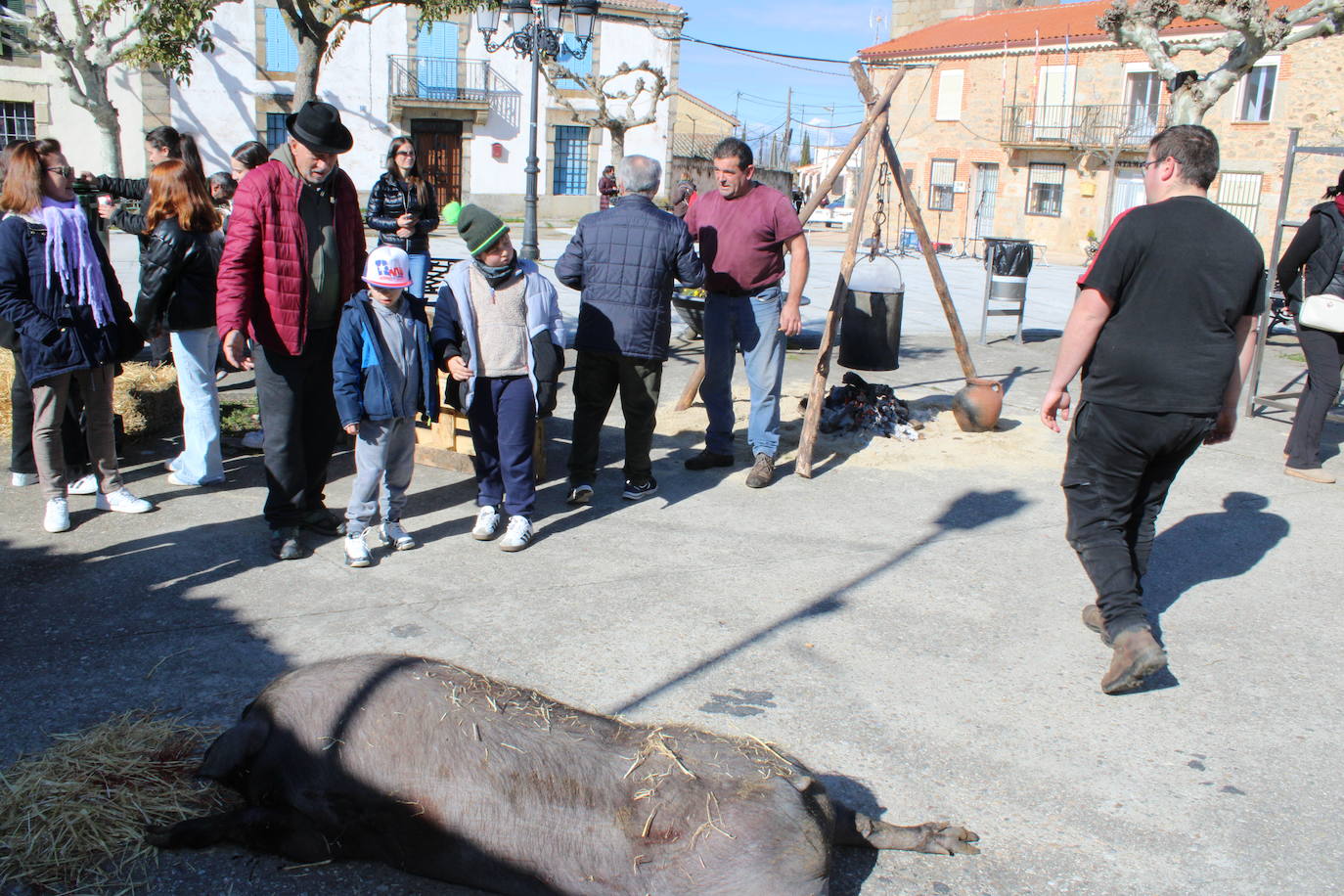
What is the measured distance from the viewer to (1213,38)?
11398 mm

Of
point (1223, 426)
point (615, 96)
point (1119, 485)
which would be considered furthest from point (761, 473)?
point (615, 96)

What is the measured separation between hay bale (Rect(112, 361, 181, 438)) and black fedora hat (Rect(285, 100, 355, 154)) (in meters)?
2.57

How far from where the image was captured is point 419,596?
4.65 meters

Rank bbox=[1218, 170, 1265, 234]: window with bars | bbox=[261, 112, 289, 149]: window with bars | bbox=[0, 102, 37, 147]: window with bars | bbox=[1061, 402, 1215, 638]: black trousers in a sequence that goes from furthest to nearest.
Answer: bbox=[261, 112, 289, 149]: window with bars → bbox=[1218, 170, 1265, 234]: window with bars → bbox=[0, 102, 37, 147]: window with bars → bbox=[1061, 402, 1215, 638]: black trousers

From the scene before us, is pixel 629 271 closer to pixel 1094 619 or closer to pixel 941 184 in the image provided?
pixel 1094 619

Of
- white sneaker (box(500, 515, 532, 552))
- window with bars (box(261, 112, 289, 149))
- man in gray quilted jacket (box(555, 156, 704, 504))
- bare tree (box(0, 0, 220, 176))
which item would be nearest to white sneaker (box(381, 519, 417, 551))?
white sneaker (box(500, 515, 532, 552))

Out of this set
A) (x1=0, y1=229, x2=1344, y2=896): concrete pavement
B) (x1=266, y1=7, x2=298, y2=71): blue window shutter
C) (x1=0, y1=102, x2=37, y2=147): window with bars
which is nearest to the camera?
(x1=0, y1=229, x2=1344, y2=896): concrete pavement

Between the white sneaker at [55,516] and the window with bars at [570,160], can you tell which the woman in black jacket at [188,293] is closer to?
the white sneaker at [55,516]

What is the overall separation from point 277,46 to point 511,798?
35.9 metres

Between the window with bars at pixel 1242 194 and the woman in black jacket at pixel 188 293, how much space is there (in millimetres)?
32444

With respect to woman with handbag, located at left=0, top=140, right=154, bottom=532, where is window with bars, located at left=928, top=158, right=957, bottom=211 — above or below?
above

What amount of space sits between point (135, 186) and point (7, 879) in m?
6.09

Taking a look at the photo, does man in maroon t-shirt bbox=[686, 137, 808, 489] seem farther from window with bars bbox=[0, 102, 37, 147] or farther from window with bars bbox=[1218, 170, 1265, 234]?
window with bars bbox=[0, 102, 37, 147]

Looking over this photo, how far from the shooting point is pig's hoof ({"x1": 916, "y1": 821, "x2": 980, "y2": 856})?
117 inches
